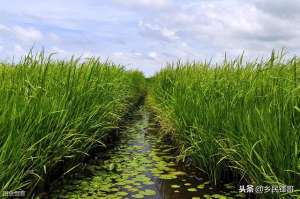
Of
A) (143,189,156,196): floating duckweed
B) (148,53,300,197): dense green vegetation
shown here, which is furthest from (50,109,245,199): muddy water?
(148,53,300,197): dense green vegetation

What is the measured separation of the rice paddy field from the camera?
3307 mm

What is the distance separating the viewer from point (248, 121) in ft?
11.9

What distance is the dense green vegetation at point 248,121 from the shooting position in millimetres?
3268

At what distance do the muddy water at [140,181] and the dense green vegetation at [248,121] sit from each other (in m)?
0.26

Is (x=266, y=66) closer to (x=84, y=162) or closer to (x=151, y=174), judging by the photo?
(x=151, y=174)

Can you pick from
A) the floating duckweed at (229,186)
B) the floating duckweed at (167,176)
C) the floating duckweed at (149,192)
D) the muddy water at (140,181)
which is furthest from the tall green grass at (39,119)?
the floating duckweed at (229,186)

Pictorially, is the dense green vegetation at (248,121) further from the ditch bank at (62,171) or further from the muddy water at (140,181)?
the ditch bank at (62,171)

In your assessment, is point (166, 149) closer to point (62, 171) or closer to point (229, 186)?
point (229, 186)

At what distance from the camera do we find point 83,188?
4391 millimetres

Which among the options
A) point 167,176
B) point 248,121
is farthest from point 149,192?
point 248,121

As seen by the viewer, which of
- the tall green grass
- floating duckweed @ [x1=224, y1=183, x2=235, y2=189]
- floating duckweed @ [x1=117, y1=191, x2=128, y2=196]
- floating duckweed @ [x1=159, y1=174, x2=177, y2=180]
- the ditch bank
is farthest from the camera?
floating duckweed @ [x1=159, y1=174, x2=177, y2=180]

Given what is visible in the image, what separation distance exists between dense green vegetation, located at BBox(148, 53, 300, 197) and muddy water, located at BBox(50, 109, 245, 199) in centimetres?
26

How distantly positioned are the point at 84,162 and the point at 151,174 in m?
1.04

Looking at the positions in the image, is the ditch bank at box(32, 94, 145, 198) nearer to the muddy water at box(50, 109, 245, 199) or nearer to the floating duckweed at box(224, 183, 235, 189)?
the muddy water at box(50, 109, 245, 199)
